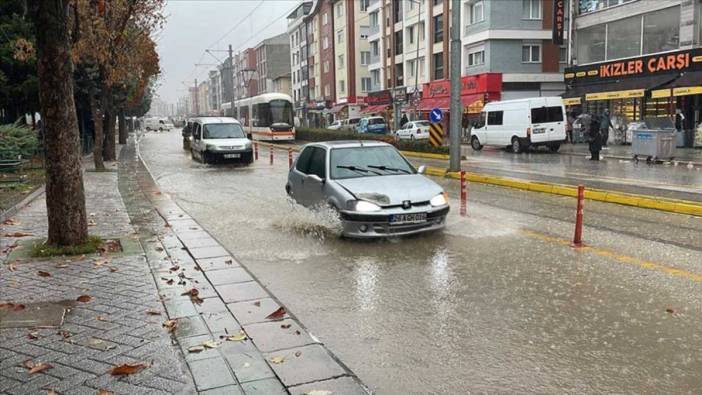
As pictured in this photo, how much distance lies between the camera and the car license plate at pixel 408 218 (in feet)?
28.1

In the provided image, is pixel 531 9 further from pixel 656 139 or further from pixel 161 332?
pixel 161 332

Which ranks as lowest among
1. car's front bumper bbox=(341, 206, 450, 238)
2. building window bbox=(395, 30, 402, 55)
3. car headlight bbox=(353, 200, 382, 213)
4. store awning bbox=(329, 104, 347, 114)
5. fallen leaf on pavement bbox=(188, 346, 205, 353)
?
fallen leaf on pavement bbox=(188, 346, 205, 353)

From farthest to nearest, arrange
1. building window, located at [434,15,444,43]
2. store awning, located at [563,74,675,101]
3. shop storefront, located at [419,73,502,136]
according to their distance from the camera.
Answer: building window, located at [434,15,444,43] → shop storefront, located at [419,73,502,136] → store awning, located at [563,74,675,101]

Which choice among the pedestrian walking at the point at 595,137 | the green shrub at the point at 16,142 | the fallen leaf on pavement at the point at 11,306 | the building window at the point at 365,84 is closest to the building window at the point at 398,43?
the building window at the point at 365,84

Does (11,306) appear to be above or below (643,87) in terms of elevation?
below

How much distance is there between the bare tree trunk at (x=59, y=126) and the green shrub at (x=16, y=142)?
11817 mm

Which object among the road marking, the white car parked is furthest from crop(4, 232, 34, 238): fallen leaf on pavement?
the white car parked

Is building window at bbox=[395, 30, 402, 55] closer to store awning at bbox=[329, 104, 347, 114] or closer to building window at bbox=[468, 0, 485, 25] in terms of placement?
building window at bbox=[468, 0, 485, 25]

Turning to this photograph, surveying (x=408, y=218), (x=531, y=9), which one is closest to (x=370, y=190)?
(x=408, y=218)

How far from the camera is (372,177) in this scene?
950cm

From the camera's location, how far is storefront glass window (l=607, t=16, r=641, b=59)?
1227 inches

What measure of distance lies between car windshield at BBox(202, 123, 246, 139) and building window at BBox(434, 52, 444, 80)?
25.8m

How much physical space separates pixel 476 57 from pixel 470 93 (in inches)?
100

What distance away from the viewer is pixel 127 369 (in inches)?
166
